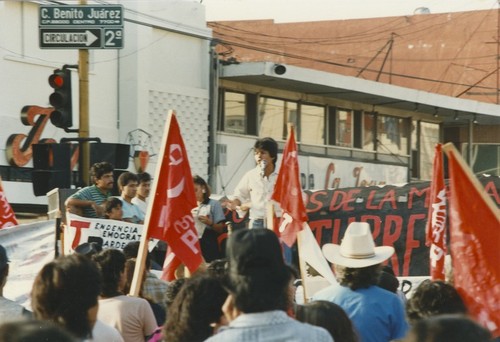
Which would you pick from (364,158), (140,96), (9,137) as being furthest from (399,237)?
(364,158)

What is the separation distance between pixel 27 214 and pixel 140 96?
14.6ft

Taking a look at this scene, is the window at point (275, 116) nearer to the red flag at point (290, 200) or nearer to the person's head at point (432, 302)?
the red flag at point (290, 200)

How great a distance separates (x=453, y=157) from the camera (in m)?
7.00

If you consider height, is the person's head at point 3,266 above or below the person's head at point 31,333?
below

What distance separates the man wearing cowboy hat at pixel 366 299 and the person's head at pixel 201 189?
17.4 ft

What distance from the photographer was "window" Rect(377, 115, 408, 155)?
36.3 metres

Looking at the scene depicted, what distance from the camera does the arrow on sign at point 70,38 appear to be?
14953 millimetres

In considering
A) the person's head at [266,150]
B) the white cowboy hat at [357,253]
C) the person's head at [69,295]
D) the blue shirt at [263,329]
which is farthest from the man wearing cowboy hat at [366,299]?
the person's head at [266,150]

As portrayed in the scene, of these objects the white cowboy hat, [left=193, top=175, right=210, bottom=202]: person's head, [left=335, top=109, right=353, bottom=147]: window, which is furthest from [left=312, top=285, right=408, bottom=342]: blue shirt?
[left=335, top=109, right=353, bottom=147]: window

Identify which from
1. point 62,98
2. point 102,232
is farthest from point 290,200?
point 62,98

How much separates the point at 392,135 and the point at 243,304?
108ft

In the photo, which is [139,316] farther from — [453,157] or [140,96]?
[140,96]

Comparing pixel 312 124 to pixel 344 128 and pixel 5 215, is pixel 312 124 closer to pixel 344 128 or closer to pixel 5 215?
pixel 344 128

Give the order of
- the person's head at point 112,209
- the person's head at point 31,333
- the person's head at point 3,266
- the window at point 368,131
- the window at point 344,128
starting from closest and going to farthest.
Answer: the person's head at point 31,333 → the person's head at point 3,266 → the person's head at point 112,209 → the window at point 344,128 → the window at point 368,131
